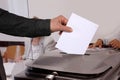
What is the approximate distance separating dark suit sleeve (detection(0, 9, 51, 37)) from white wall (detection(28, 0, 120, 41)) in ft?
2.92

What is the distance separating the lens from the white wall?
176 centimetres

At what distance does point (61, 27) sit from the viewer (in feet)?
3.31

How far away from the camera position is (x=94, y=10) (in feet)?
5.92

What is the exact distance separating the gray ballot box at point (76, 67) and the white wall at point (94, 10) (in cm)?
72

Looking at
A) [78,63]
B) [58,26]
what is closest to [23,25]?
[58,26]

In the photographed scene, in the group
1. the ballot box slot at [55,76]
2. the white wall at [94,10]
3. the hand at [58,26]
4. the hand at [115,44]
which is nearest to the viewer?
the ballot box slot at [55,76]

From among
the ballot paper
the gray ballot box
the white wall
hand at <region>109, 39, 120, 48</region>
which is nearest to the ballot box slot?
the gray ballot box

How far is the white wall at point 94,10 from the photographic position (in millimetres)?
1757

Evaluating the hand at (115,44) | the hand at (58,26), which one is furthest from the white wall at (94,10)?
the hand at (58,26)

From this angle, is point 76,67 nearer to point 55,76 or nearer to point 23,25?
point 55,76

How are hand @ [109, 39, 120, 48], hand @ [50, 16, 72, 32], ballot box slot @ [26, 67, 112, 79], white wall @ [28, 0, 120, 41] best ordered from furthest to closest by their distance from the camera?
white wall @ [28, 0, 120, 41] < hand @ [109, 39, 120, 48] < hand @ [50, 16, 72, 32] < ballot box slot @ [26, 67, 112, 79]

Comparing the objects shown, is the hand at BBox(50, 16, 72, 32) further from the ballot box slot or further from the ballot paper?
the ballot box slot

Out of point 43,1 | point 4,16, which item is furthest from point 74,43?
point 43,1

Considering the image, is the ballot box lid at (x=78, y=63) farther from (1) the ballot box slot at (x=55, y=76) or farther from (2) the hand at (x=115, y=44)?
(2) the hand at (x=115, y=44)
